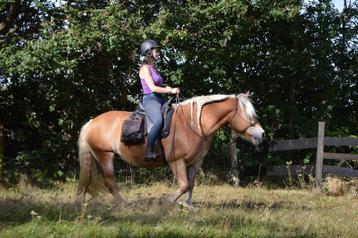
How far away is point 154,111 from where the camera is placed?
8.61 metres

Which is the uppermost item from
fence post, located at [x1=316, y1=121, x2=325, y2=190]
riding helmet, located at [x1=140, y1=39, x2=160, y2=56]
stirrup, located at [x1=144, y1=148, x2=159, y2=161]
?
riding helmet, located at [x1=140, y1=39, x2=160, y2=56]

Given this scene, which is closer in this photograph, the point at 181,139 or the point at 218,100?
the point at 181,139

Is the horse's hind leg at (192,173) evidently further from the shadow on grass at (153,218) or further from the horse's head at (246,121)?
the horse's head at (246,121)

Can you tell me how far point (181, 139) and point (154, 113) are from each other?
0.58 metres

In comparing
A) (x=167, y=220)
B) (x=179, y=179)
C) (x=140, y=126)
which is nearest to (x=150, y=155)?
(x=140, y=126)

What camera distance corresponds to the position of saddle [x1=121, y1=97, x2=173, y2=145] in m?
8.69

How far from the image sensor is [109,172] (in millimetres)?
9281

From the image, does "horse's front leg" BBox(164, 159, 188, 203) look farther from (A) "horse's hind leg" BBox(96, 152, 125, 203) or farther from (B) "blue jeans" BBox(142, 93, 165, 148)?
(A) "horse's hind leg" BBox(96, 152, 125, 203)

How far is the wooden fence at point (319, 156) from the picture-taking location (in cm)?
1273

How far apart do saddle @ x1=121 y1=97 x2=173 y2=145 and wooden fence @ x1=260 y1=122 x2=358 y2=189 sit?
218 inches

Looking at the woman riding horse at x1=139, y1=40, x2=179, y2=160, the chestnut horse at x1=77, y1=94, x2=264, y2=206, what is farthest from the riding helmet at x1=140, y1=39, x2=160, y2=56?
the chestnut horse at x1=77, y1=94, x2=264, y2=206

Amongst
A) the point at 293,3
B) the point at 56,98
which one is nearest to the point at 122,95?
the point at 56,98

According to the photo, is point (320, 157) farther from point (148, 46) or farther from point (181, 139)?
→ point (148, 46)

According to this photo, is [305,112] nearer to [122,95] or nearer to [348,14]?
[348,14]
